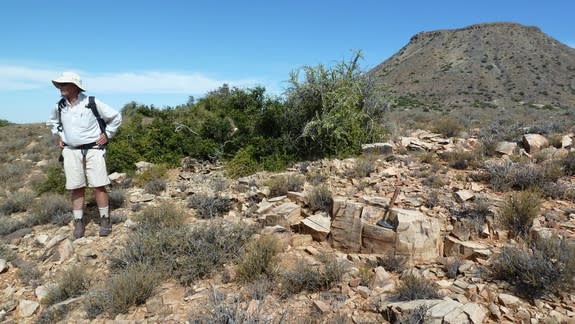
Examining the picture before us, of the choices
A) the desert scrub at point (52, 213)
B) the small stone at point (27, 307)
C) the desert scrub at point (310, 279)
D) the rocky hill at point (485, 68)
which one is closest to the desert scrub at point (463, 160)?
the desert scrub at point (310, 279)

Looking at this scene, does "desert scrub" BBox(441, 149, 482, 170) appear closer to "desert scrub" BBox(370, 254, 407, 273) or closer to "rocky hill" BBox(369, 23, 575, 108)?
"desert scrub" BBox(370, 254, 407, 273)

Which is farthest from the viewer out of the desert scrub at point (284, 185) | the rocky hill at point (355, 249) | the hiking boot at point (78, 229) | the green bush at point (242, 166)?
the green bush at point (242, 166)

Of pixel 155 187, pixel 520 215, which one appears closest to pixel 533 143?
pixel 520 215

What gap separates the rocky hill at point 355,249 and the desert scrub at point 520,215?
7 centimetres

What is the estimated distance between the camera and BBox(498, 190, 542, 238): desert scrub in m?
3.67

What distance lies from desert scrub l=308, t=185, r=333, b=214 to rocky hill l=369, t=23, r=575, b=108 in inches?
1392

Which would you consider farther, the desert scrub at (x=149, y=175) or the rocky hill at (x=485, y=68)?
the rocky hill at (x=485, y=68)

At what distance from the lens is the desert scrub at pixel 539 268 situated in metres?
2.70

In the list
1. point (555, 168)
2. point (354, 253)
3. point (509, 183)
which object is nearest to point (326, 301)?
point (354, 253)

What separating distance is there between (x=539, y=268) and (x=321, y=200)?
8.42ft

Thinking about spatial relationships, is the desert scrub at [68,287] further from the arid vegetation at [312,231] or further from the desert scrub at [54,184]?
the desert scrub at [54,184]

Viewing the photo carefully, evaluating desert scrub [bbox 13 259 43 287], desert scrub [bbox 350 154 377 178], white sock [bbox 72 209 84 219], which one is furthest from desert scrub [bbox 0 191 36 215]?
desert scrub [bbox 350 154 377 178]

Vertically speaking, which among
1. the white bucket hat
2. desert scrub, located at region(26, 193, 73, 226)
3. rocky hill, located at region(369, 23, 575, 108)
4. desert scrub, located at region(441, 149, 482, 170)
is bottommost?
desert scrub, located at region(26, 193, 73, 226)

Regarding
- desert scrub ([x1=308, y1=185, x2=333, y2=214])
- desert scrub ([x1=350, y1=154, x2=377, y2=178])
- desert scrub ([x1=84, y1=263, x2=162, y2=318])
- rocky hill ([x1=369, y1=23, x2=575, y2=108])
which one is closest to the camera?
desert scrub ([x1=84, y1=263, x2=162, y2=318])
